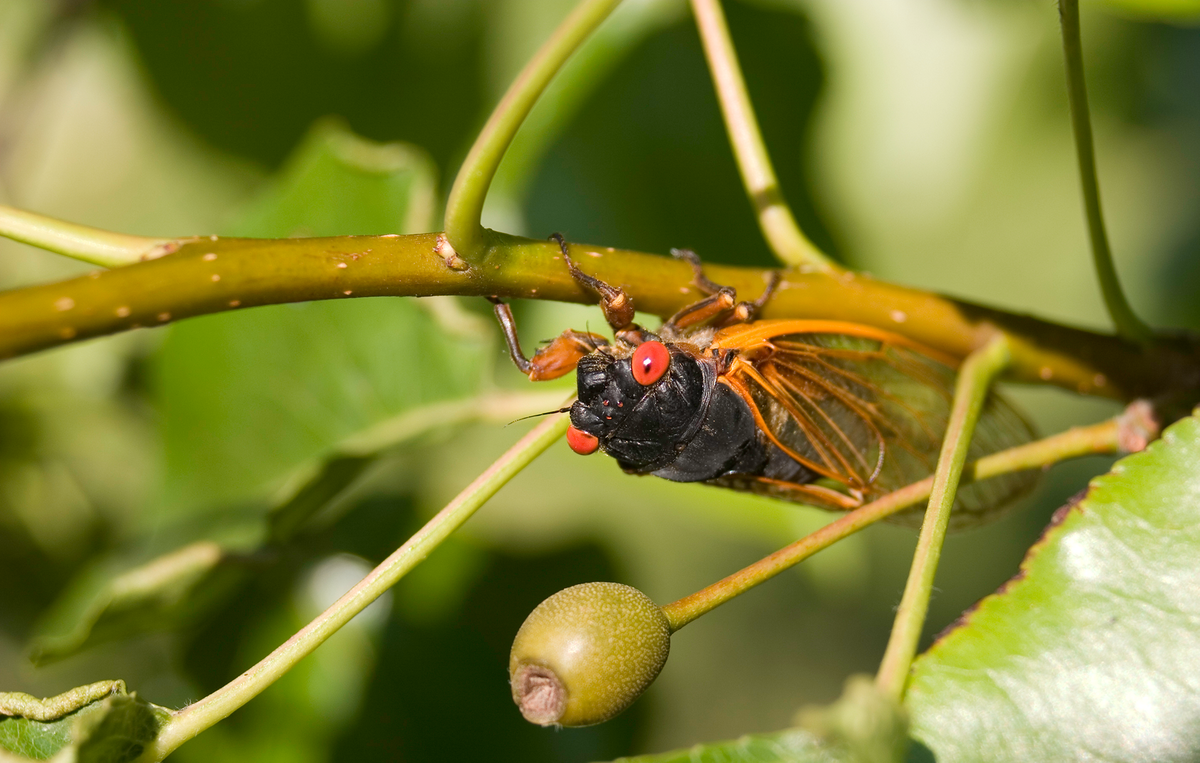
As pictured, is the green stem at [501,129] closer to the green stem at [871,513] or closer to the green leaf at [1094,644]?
the green stem at [871,513]

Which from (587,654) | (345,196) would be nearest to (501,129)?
(587,654)

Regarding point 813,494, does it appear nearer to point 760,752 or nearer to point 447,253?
point 760,752

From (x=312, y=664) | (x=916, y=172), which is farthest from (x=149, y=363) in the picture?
(x=916, y=172)

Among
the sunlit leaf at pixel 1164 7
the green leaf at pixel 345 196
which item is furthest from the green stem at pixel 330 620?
the sunlit leaf at pixel 1164 7

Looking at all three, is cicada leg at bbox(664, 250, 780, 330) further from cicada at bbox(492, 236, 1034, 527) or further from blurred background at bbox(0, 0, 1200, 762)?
blurred background at bbox(0, 0, 1200, 762)

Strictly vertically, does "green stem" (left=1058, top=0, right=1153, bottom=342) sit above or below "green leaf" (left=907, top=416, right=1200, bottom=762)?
above

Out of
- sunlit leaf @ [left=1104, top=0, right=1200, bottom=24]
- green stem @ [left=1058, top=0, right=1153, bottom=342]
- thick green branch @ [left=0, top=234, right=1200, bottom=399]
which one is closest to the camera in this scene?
thick green branch @ [left=0, top=234, right=1200, bottom=399]

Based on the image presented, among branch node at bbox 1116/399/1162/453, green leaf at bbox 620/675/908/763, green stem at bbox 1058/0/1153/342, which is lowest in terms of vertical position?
green leaf at bbox 620/675/908/763

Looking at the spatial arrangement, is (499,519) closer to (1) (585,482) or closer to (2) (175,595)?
(1) (585,482)

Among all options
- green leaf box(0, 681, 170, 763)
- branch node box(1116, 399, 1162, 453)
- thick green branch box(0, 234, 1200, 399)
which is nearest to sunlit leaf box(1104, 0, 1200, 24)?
thick green branch box(0, 234, 1200, 399)
